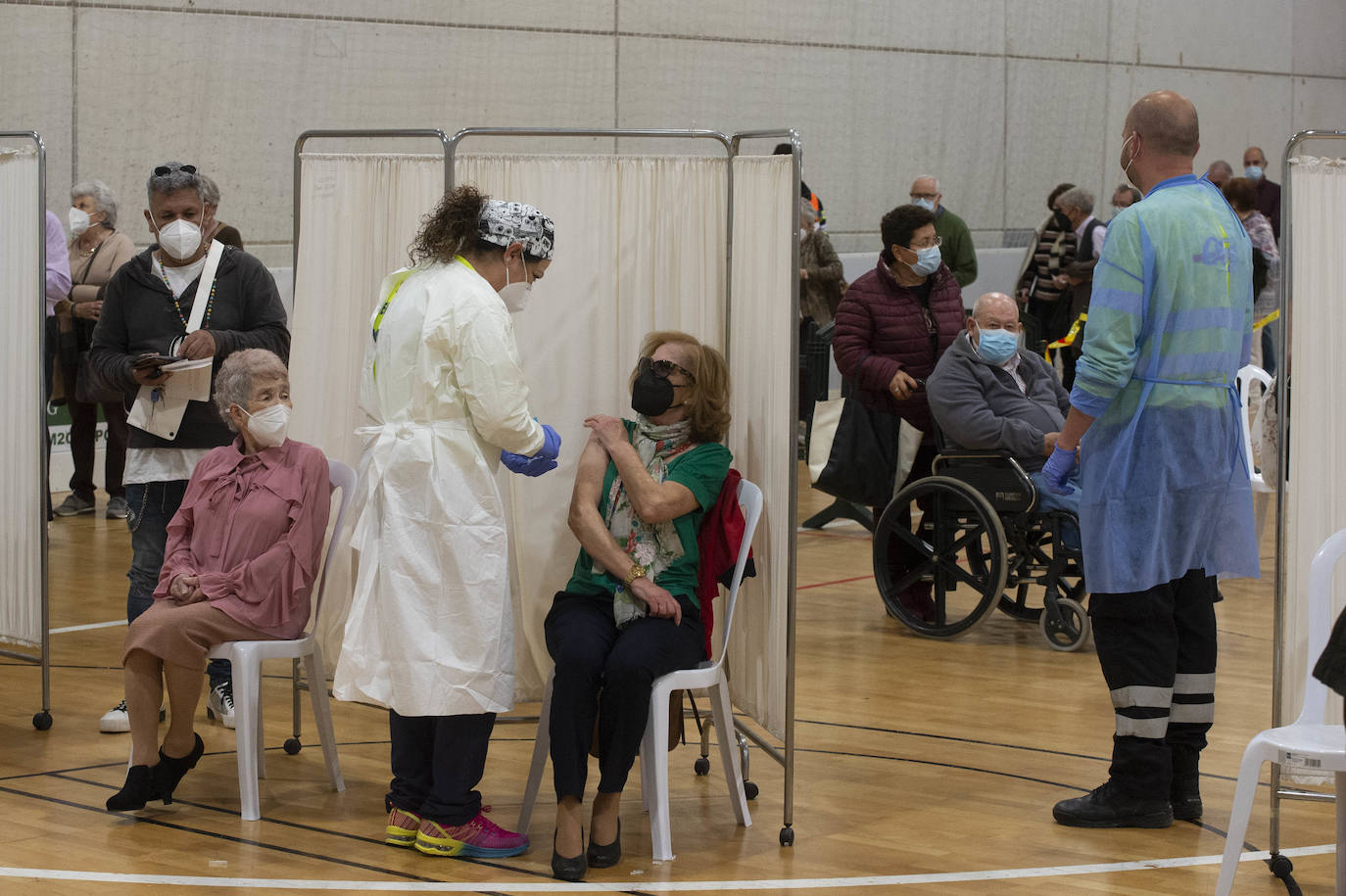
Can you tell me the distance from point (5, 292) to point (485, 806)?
6.51 feet

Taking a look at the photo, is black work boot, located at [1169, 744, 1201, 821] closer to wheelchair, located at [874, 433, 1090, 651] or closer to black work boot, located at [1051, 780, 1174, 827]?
black work boot, located at [1051, 780, 1174, 827]

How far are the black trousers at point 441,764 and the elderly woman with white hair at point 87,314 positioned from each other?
14.0ft

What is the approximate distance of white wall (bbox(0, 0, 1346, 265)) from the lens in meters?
8.71

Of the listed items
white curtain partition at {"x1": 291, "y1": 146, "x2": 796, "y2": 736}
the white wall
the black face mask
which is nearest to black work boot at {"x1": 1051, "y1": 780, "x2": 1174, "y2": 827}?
white curtain partition at {"x1": 291, "y1": 146, "x2": 796, "y2": 736}

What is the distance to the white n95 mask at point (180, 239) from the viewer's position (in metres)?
4.41

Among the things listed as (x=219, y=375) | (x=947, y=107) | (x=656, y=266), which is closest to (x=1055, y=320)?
(x=947, y=107)

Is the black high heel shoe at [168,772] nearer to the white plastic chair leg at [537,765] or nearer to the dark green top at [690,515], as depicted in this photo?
the white plastic chair leg at [537,765]

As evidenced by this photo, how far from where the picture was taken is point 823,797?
4035 mm

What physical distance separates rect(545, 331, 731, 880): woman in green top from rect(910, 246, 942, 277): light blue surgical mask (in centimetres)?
206

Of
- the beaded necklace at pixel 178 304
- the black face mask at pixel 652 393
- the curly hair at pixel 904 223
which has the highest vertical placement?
the curly hair at pixel 904 223

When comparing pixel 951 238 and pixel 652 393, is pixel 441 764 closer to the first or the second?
pixel 652 393

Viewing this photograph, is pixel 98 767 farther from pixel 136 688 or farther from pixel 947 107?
pixel 947 107

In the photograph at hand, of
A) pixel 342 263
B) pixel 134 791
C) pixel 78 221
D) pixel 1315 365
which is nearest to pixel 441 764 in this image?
pixel 134 791

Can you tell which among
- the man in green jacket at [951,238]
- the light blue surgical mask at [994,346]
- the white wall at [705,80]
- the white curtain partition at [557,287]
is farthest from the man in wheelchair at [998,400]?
the man in green jacket at [951,238]
